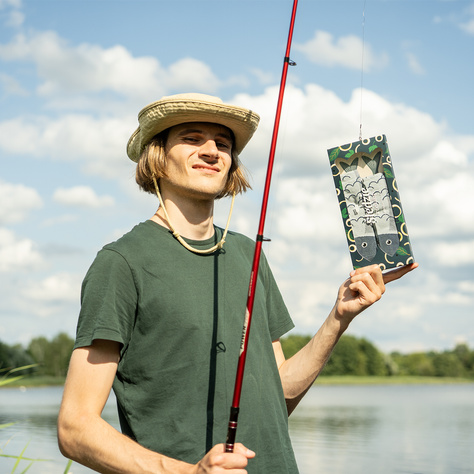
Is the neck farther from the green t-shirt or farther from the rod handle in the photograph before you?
the rod handle

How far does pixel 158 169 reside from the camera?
2928mm

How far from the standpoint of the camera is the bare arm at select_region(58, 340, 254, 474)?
6.88 ft

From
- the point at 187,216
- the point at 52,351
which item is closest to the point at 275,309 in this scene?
the point at 187,216

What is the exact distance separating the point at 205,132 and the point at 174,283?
0.74 metres

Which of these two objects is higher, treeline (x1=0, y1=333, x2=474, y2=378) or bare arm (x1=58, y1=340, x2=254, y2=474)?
treeline (x1=0, y1=333, x2=474, y2=378)

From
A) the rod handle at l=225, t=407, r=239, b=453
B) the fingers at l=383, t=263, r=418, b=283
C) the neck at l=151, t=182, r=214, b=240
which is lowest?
the rod handle at l=225, t=407, r=239, b=453

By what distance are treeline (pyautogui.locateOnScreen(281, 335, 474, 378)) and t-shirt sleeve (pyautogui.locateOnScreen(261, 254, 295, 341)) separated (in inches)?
3052

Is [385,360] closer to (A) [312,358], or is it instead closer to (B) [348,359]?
(B) [348,359]

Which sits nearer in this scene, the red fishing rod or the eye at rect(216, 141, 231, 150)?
the red fishing rod

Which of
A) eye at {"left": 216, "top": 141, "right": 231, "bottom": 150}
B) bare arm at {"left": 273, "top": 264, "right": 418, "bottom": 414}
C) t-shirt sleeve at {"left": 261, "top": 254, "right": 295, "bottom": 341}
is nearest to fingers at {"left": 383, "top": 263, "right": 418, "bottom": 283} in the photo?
bare arm at {"left": 273, "top": 264, "right": 418, "bottom": 414}

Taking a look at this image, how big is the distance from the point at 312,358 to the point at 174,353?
29.0 inches

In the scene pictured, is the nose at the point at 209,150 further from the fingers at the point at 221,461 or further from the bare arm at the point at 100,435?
the fingers at the point at 221,461

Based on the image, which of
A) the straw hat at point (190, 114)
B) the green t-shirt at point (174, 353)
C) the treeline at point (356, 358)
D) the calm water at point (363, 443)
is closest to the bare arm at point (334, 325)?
the green t-shirt at point (174, 353)

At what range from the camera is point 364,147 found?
296 centimetres
